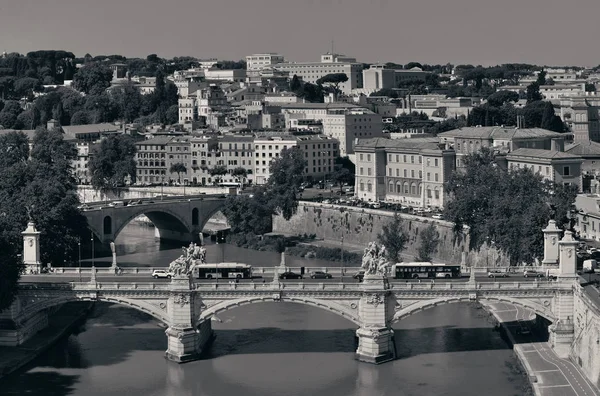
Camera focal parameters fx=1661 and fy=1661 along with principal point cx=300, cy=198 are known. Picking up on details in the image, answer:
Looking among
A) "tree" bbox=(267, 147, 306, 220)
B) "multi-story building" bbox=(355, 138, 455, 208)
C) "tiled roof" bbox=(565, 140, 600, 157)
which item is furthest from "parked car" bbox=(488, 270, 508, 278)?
"tree" bbox=(267, 147, 306, 220)

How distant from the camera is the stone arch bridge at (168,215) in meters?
77.6

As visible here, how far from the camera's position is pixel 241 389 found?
149 ft

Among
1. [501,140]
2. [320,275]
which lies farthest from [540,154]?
[320,275]

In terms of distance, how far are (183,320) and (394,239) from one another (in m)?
21.3

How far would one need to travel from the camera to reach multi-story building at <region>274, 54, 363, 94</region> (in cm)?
15275

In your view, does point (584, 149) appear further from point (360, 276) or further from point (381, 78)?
point (381, 78)

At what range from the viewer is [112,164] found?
98.7 m

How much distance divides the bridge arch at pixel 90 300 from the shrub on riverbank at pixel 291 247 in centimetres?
2139

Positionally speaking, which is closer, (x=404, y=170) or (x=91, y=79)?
(x=404, y=170)

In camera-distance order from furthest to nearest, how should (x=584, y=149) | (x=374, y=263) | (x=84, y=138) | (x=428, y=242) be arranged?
(x=84, y=138)
(x=584, y=149)
(x=428, y=242)
(x=374, y=263)

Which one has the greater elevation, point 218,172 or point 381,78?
point 381,78

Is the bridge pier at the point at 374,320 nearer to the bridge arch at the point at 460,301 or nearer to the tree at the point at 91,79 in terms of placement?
the bridge arch at the point at 460,301

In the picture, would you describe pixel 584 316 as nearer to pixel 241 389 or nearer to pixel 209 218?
pixel 241 389

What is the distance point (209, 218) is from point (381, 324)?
1435 inches
